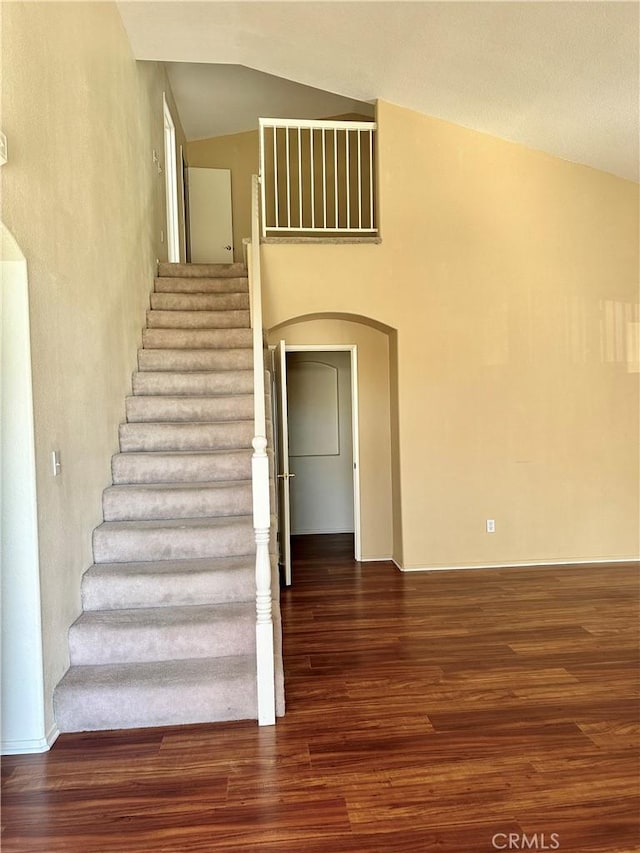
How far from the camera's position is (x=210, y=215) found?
7504 millimetres

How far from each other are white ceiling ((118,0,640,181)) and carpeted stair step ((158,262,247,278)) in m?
1.74

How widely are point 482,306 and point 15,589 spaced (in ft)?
14.0

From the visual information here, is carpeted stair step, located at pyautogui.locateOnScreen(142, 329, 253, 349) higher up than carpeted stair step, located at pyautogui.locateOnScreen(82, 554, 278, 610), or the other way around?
carpeted stair step, located at pyautogui.locateOnScreen(142, 329, 253, 349)

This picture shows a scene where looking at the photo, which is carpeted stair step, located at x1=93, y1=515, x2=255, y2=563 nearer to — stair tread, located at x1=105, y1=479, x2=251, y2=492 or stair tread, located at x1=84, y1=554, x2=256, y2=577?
stair tread, located at x1=84, y1=554, x2=256, y2=577

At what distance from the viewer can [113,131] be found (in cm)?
372

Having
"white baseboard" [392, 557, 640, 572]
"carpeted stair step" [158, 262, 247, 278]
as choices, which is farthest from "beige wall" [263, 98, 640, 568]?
"carpeted stair step" [158, 262, 247, 278]

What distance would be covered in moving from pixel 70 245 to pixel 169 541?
1.69 metres

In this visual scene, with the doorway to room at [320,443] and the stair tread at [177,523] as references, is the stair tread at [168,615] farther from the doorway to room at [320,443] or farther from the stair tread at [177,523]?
the doorway to room at [320,443]

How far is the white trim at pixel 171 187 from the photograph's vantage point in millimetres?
6164

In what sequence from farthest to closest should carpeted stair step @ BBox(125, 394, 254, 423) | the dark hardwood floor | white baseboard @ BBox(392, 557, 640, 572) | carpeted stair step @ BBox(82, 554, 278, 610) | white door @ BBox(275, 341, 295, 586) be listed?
white baseboard @ BBox(392, 557, 640, 572) → white door @ BBox(275, 341, 295, 586) → carpeted stair step @ BBox(125, 394, 254, 423) → carpeted stair step @ BBox(82, 554, 278, 610) → the dark hardwood floor

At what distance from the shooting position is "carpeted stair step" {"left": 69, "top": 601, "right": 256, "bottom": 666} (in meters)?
2.65

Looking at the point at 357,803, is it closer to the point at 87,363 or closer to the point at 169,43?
the point at 87,363

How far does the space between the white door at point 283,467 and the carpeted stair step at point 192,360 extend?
0.58m

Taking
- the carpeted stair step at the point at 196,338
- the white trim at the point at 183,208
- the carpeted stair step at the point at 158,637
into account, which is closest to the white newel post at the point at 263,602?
the carpeted stair step at the point at 158,637
